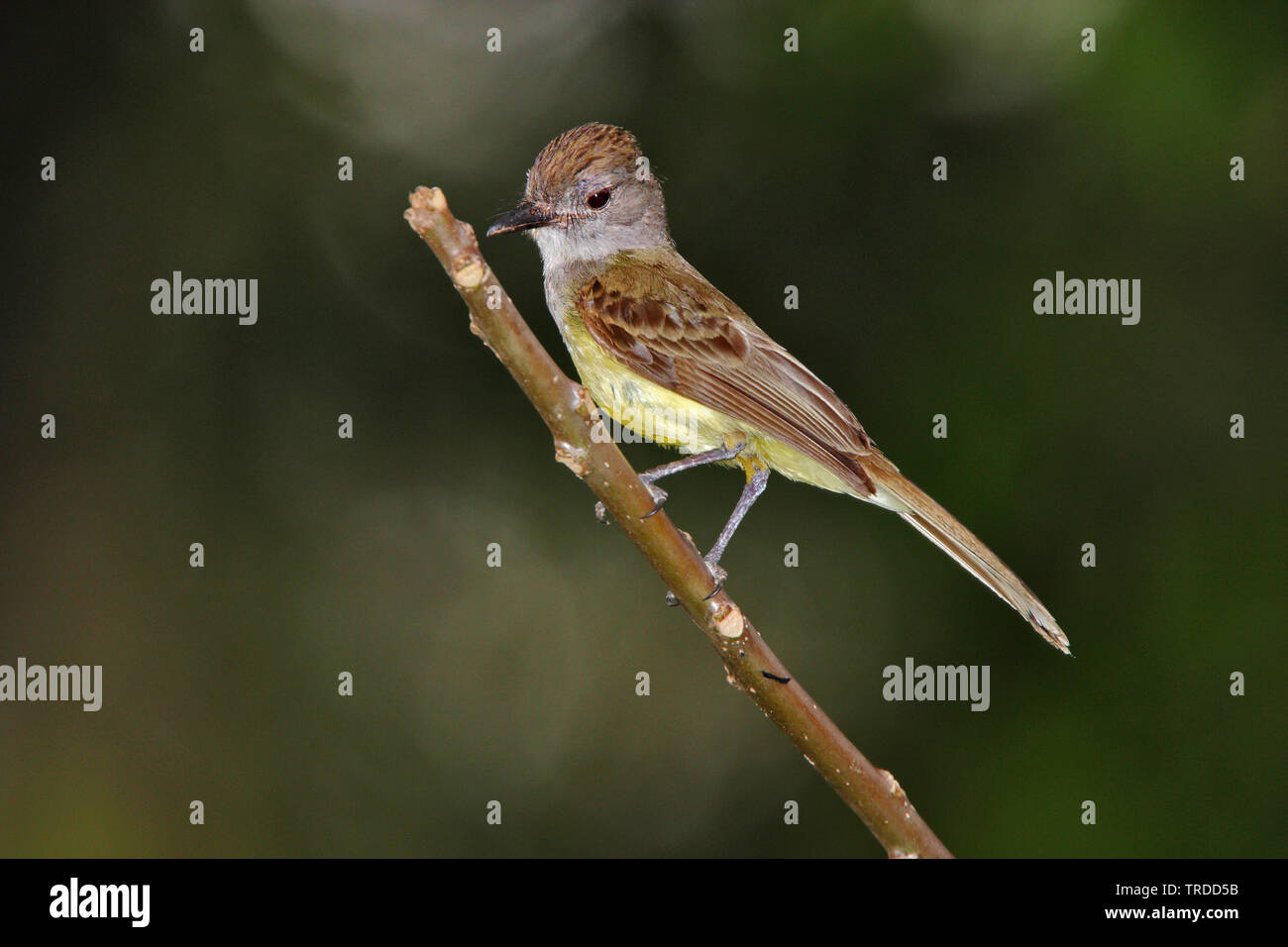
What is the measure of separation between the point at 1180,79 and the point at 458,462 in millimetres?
4532

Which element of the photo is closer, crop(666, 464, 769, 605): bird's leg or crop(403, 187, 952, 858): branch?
crop(403, 187, 952, 858): branch

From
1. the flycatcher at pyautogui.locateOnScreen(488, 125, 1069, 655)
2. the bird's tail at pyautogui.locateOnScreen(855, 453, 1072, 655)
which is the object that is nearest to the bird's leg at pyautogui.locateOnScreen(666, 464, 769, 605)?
the flycatcher at pyautogui.locateOnScreen(488, 125, 1069, 655)

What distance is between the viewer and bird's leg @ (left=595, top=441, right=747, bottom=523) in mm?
3419

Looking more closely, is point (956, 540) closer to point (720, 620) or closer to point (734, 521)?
point (734, 521)

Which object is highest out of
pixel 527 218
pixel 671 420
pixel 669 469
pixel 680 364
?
pixel 527 218

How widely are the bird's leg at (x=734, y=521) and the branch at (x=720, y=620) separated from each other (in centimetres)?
12

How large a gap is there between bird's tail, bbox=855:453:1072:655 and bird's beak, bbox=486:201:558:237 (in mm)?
1521

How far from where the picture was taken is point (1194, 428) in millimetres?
6199

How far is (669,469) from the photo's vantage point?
389 cm

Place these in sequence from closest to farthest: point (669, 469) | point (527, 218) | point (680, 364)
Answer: point (669, 469) < point (680, 364) < point (527, 218)

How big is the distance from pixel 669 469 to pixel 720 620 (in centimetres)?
72

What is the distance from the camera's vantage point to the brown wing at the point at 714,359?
4.33 m

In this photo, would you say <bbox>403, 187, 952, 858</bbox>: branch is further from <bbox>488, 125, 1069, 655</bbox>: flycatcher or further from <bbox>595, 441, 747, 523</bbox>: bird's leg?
<bbox>488, 125, 1069, 655</bbox>: flycatcher

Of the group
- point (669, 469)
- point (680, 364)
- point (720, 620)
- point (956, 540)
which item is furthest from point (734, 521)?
point (720, 620)
